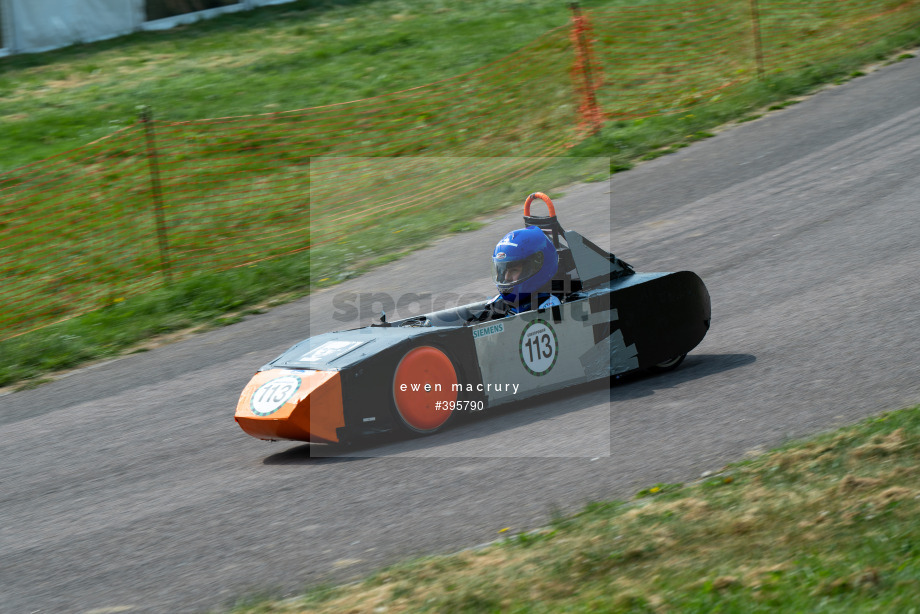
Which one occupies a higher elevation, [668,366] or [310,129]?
[310,129]

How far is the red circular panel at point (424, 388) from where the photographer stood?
6824 millimetres

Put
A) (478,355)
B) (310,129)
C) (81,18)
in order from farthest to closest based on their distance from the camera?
(81,18) → (310,129) → (478,355)

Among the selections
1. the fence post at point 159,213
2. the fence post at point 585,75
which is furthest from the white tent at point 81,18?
the fence post at point 585,75

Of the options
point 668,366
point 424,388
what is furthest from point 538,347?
point 668,366

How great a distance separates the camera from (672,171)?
1409cm

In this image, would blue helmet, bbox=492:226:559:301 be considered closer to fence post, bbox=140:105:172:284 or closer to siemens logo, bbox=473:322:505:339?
siemens logo, bbox=473:322:505:339

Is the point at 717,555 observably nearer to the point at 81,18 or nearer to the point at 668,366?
the point at 668,366

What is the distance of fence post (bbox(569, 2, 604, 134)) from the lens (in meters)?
15.8

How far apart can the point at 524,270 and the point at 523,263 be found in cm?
6

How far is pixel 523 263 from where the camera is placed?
7.46 meters

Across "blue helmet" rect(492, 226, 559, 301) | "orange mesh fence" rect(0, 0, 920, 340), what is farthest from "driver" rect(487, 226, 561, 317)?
"orange mesh fence" rect(0, 0, 920, 340)

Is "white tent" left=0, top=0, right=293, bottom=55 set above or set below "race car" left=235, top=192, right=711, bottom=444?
above

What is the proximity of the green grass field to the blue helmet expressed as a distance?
4406 millimetres

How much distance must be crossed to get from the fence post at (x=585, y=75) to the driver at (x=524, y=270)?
340 inches
